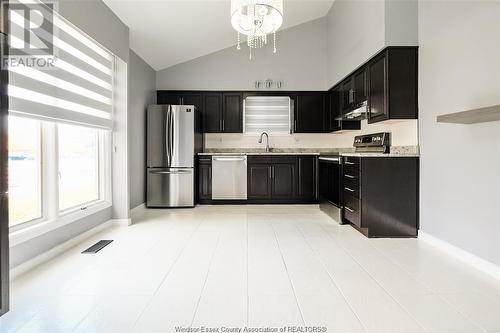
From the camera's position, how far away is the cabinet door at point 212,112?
18.9 ft

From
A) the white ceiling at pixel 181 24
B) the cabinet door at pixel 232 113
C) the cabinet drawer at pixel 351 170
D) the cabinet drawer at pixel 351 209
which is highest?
the white ceiling at pixel 181 24

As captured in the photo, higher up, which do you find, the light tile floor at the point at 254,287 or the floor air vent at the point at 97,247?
the floor air vent at the point at 97,247

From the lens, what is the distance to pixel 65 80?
281 cm

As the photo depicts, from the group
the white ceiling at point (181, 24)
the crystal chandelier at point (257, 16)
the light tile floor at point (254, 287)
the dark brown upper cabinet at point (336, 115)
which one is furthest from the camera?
the dark brown upper cabinet at point (336, 115)

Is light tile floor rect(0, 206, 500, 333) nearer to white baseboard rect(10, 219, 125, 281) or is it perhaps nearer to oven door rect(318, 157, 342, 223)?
white baseboard rect(10, 219, 125, 281)

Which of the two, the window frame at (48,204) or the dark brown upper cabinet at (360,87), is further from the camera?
the dark brown upper cabinet at (360,87)

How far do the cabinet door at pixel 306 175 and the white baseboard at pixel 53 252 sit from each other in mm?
3185

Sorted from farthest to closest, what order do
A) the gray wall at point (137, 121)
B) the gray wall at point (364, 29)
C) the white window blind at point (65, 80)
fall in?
the gray wall at point (137, 121) < the gray wall at point (364, 29) < the white window blind at point (65, 80)

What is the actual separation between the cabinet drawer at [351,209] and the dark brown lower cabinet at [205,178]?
2.51m

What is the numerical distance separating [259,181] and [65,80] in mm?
3428

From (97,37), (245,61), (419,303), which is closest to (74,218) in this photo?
(97,37)

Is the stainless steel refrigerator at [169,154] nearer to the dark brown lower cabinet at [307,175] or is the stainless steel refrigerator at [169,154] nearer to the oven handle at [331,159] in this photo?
the dark brown lower cabinet at [307,175]

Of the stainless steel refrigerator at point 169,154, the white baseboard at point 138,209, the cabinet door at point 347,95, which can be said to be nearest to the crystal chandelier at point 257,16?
the cabinet door at point 347,95

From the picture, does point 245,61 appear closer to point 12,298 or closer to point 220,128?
point 220,128
